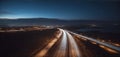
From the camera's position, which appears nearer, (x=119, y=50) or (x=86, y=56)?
(x=86, y=56)

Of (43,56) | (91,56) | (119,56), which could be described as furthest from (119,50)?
(43,56)

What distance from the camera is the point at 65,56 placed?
1995cm

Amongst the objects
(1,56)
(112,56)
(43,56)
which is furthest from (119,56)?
(1,56)

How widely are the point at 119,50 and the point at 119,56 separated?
3.99 meters

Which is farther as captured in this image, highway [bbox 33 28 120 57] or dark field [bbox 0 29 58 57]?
dark field [bbox 0 29 58 57]

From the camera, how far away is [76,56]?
19859 millimetres

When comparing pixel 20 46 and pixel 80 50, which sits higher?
pixel 80 50

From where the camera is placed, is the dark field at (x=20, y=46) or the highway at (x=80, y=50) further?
the dark field at (x=20, y=46)

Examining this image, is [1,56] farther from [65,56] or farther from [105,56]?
[105,56]

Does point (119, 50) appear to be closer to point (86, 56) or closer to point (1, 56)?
point (86, 56)

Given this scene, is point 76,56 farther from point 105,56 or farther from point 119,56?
point 119,56

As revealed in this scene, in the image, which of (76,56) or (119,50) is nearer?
(76,56)

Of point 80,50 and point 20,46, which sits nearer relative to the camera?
point 80,50

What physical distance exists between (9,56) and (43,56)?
3077mm
